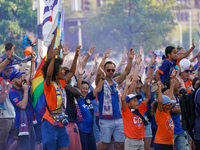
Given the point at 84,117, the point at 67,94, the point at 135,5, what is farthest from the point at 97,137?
the point at 135,5

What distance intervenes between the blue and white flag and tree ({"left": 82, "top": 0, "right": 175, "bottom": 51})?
25.6 metres

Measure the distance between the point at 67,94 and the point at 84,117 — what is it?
0.74 m

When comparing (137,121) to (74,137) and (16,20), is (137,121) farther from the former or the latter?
(16,20)

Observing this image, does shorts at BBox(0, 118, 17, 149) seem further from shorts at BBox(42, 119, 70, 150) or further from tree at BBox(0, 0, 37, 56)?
tree at BBox(0, 0, 37, 56)

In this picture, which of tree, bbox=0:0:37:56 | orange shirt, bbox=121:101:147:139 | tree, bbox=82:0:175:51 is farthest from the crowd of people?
tree, bbox=82:0:175:51

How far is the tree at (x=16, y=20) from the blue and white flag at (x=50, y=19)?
9.41 m

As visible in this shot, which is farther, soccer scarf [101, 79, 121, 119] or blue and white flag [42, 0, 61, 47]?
soccer scarf [101, 79, 121, 119]

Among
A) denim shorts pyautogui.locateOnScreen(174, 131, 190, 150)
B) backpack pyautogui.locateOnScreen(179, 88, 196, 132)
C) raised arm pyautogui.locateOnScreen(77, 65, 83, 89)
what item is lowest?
denim shorts pyautogui.locateOnScreen(174, 131, 190, 150)

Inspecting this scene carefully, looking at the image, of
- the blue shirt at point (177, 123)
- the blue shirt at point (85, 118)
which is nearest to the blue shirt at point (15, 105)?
the blue shirt at point (85, 118)

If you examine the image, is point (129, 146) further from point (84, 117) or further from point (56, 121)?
point (56, 121)

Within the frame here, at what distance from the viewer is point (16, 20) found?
18.6m

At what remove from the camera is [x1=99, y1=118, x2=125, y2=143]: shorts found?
810 cm

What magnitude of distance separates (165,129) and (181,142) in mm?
554

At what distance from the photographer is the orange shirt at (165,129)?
293 inches
